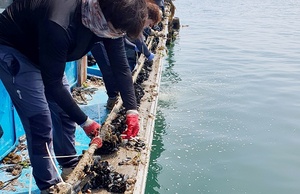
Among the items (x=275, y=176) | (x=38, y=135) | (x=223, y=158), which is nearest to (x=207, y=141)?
(x=223, y=158)

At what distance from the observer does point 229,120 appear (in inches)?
283

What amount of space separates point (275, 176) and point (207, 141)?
53.3 inches

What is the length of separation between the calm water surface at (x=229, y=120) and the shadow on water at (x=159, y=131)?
15 mm

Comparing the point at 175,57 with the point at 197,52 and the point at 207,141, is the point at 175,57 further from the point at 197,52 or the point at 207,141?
the point at 207,141

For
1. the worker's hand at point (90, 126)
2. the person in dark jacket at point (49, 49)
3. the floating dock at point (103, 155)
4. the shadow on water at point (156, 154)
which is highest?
the person in dark jacket at point (49, 49)

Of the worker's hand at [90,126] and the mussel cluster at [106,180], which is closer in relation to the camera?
the worker's hand at [90,126]

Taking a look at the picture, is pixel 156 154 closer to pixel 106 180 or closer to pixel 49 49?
pixel 106 180

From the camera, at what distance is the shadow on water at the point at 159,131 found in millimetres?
5059

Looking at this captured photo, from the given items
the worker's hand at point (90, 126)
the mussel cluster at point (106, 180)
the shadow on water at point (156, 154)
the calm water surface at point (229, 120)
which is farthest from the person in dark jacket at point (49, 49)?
the calm water surface at point (229, 120)

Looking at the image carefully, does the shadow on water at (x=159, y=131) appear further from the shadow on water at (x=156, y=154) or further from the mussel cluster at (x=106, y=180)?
the mussel cluster at (x=106, y=180)

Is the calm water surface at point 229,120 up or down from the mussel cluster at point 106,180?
down

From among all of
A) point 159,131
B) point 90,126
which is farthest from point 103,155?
point 159,131

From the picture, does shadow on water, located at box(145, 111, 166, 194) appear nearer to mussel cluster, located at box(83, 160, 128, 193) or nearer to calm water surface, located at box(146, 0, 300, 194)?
calm water surface, located at box(146, 0, 300, 194)

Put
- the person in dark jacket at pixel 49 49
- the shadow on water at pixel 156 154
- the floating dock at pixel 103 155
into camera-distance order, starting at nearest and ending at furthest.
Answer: the person in dark jacket at pixel 49 49 < the floating dock at pixel 103 155 < the shadow on water at pixel 156 154
